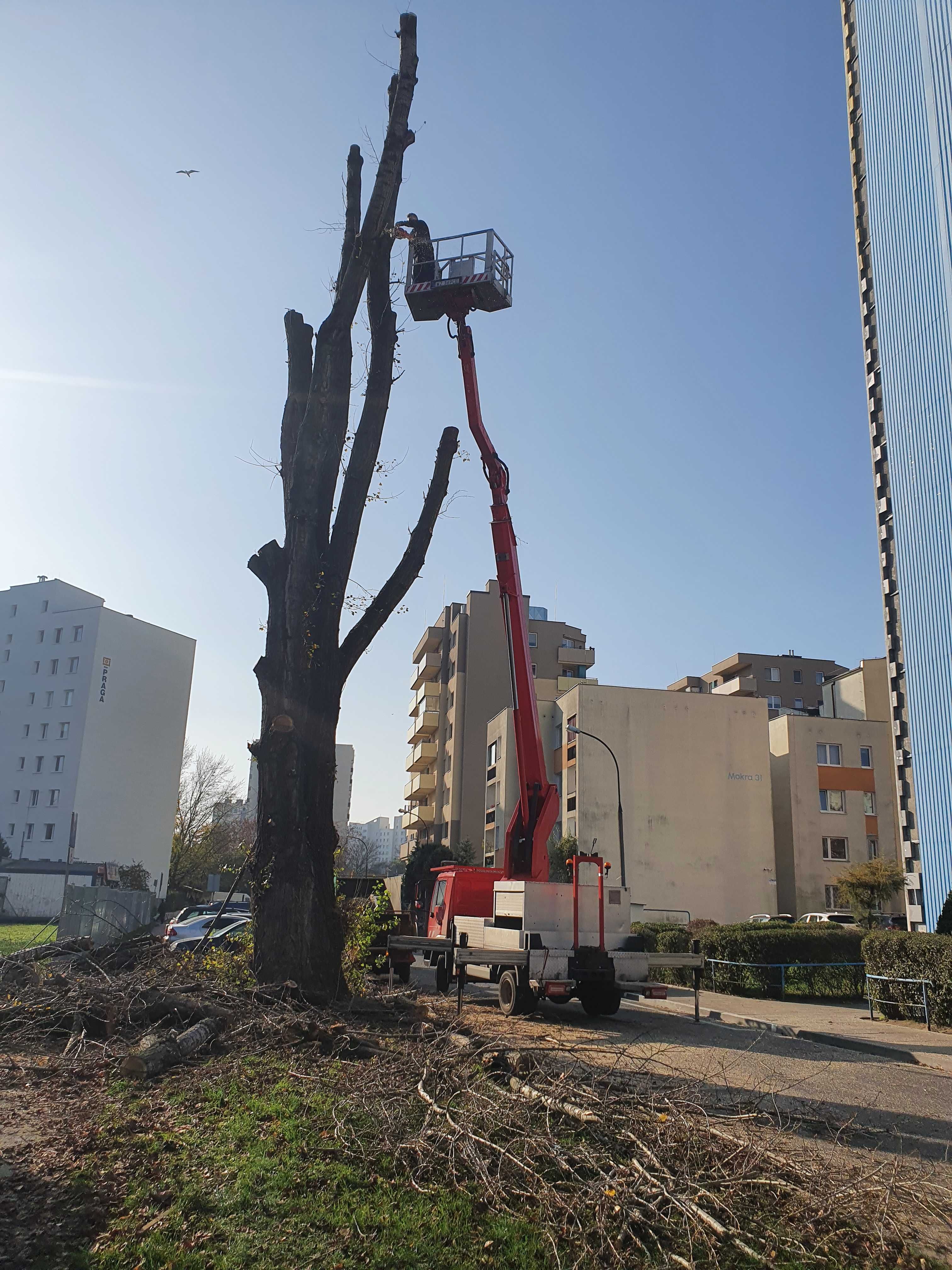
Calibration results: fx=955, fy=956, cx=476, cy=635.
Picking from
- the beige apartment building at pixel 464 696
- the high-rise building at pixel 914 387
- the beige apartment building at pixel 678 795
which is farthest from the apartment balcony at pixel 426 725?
the high-rise building at pixel 914 387

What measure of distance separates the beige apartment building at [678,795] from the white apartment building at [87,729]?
110 ft

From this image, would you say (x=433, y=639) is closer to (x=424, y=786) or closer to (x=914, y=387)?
(x=424, y=786)

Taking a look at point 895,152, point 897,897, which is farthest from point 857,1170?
point 897,897

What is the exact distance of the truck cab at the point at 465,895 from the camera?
A: 17812 mm

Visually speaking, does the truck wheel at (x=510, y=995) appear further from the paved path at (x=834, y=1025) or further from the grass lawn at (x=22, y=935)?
the grass lawn at (x=22, y=935)

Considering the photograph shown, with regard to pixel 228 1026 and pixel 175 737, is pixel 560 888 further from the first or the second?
pixel 175 737

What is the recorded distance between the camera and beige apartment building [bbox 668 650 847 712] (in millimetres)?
84375

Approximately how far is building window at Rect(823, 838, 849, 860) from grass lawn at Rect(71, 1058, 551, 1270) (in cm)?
4580

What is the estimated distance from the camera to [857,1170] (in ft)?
18.0

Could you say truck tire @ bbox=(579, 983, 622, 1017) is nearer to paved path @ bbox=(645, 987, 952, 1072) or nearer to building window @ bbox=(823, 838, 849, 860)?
paved path @ bbox=(645, 987, 952, 1072)

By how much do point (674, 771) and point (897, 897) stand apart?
12.0 meters

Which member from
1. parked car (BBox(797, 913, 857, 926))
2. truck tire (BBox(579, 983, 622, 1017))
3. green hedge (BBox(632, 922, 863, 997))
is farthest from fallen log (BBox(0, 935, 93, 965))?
parked car (BBox(797, 913, 857, 926))

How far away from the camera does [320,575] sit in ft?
41.6

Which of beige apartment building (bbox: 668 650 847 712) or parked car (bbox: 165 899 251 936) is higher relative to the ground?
beige apartment building (bbox: 668 650 847 712)
